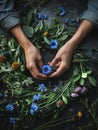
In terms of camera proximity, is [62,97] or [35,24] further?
[35,24]

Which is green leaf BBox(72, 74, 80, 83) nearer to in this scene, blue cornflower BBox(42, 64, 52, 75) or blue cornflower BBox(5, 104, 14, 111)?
blue cornflower BBox(42, 64, 52, 75)

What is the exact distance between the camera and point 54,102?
201cm

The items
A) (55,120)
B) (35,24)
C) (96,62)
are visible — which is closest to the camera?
(55,120)

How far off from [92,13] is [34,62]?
1.52ft

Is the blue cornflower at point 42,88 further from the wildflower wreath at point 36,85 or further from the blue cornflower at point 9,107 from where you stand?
the blue cornflower at point 9,107

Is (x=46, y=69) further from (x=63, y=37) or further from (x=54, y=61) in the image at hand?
(x=63, y=37)

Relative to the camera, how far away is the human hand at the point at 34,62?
6.63 ft

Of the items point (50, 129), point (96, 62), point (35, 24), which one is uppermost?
point (35, 24)

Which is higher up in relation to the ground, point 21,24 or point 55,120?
point 21,24

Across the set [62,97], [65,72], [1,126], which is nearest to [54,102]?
[62,97]

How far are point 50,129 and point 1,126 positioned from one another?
0.90 feet

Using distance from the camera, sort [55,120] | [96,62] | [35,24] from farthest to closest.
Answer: [35,24] < [96,62] < [55,120]

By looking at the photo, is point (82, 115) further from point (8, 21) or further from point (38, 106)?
point (8, 21)

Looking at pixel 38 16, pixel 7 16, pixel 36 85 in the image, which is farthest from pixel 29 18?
pixel 36 85
